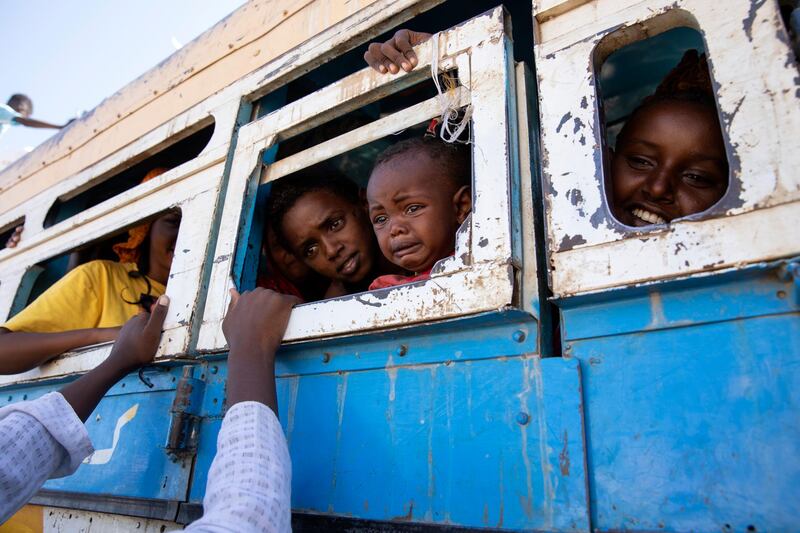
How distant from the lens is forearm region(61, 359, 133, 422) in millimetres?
1438

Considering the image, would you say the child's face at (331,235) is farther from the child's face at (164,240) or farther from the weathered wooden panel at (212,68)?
the child's face at (164,240)

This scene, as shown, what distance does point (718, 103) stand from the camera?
954 millimetres

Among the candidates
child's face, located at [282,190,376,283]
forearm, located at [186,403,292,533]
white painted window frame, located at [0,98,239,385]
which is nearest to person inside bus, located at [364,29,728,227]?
child's face, located at [282,190,376,283]

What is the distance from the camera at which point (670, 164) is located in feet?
4.41

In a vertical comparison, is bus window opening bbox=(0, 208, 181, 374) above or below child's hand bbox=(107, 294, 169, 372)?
above

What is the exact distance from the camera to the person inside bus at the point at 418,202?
4.99ft

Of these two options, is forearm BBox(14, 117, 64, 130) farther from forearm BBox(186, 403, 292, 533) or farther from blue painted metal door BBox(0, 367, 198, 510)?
forearm BBox(186, 403, 292, 533)

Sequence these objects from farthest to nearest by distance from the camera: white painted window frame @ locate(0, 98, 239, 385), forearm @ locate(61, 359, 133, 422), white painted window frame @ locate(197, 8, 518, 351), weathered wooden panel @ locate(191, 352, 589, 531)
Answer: white painted window frame @ locate(0, 98, 239, 385) < forearm @ locate(61, 359, 133, 422) < white painted window frame @ locate(197, 8, 518, 351) < weathered wooden panel @ locate(191, 352, 589, 531)

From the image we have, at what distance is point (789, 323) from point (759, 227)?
156mm

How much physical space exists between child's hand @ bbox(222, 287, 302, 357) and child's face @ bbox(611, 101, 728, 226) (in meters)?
0.90

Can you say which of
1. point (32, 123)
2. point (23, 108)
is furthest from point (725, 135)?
point (23, 108)

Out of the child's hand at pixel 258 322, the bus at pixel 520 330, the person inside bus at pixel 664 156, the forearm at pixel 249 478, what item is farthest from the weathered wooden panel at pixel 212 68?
the forearm at pixel 249 478

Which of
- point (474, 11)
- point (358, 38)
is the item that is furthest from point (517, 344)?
point (474, 11)

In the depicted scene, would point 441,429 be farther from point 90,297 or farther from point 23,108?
point 23,108
